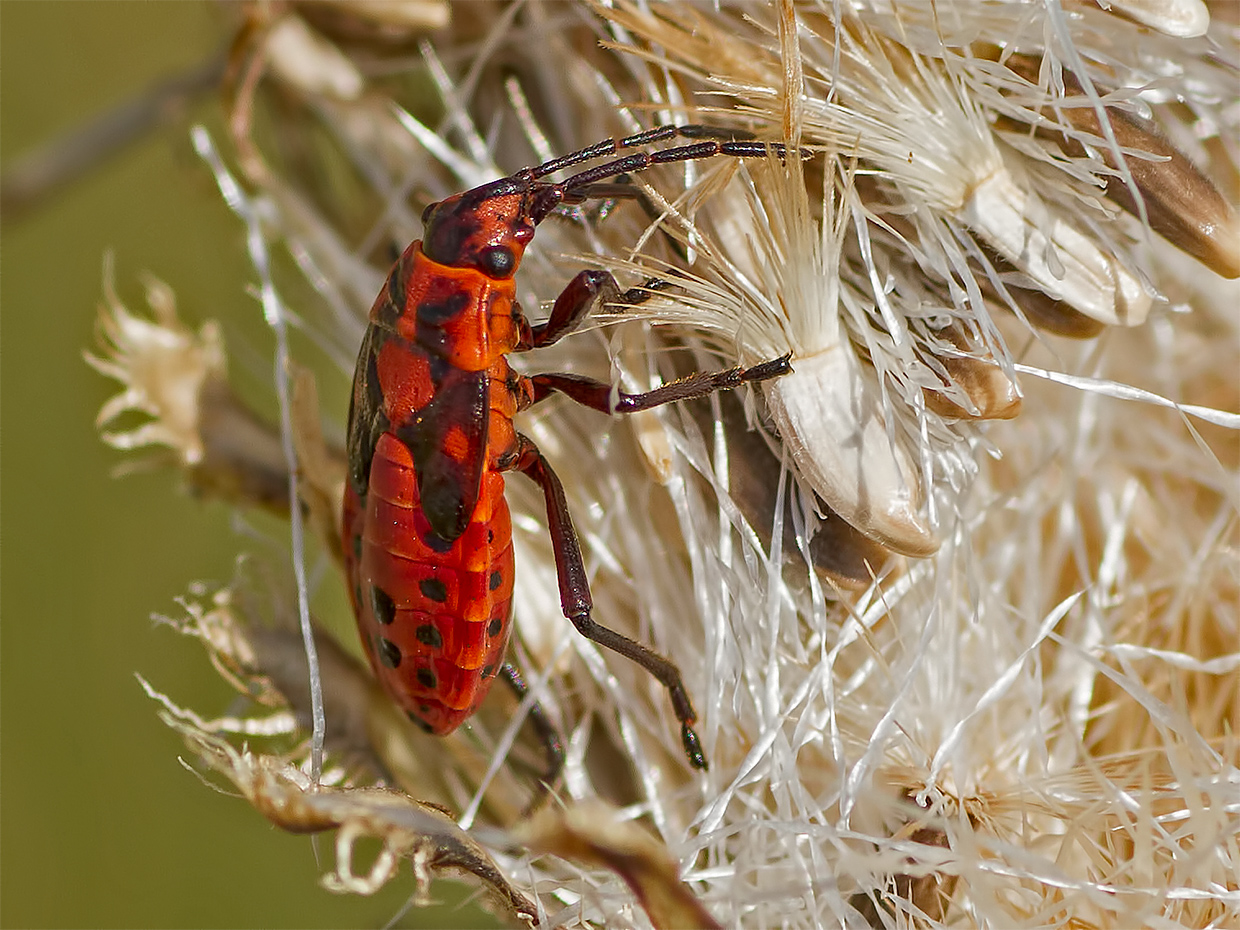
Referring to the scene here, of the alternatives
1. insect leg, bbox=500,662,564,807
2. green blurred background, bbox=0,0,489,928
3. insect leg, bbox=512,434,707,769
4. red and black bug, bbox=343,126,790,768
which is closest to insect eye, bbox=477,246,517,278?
red and black bug, bbox=343,126,790,768

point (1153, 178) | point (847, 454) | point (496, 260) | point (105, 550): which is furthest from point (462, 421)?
point (105, 550)

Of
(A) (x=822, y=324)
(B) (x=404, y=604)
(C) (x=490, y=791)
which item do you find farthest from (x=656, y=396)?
(C) (x=490, y=791)

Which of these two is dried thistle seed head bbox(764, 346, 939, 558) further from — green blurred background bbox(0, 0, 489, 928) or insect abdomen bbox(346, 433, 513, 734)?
green blurred background bbox(0, 0, 489, 928)

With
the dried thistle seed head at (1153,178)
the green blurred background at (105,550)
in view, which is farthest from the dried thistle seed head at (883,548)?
the green blurred background at (105,550)

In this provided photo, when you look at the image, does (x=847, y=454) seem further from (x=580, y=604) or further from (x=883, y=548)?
(x=580, y=604)

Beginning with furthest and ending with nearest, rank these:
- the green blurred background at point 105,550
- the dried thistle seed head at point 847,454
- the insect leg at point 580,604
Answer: the green blurred background at point 105,550
the insect leg at point 580,604
the dried thistle seed head at point 847,454

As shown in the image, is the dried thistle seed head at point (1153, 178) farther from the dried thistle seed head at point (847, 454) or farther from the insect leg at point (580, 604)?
the insect leg at point (580, 604)
